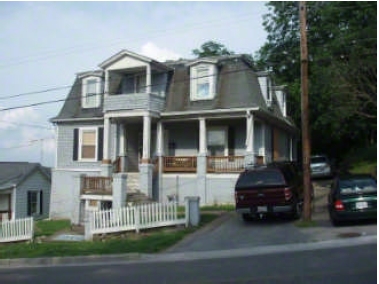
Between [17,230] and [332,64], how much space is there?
18.2 meters

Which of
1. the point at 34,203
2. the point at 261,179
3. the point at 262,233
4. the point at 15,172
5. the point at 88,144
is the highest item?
the point at 88,144

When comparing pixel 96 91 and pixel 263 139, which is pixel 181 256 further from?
pixel 96 91

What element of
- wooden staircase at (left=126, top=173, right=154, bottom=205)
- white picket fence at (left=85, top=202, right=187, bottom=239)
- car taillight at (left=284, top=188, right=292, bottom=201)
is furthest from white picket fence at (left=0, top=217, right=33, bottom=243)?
car taillight at (left=284, top=188, right=292, bottom=201)

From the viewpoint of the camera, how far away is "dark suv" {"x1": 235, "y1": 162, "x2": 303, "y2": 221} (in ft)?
59.8

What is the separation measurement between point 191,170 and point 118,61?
6.93m

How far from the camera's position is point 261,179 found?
1859cm

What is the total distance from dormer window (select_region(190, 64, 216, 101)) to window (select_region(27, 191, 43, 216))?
17.8 metres

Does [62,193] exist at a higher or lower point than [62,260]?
higher

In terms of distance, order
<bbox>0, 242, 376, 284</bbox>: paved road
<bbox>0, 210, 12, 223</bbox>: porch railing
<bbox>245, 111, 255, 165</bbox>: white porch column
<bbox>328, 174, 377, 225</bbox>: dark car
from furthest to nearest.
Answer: <bbox>0, 210, 12, 223</bbox>: porch railing
<bbox>245, 111, 255, 165</bbox>: white porch column
<bbox>328, 174, 377, 225</bbox>: dark car
<bbox>0, 242, 376, 284</bbox>: paved road

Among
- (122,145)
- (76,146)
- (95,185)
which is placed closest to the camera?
(95,185)

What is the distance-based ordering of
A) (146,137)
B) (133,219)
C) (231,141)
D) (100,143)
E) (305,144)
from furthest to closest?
1. (100,143)
2. (231,141)
3. (146,137)
4. (133,219)
5. (305,144)

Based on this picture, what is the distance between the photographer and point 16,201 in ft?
120

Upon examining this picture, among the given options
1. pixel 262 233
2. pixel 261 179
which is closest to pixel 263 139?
pixel 261 179

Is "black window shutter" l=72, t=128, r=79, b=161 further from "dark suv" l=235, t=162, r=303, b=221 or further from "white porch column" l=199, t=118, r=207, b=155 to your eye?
"dark suv" l=235, t=162, r=303, b=221
